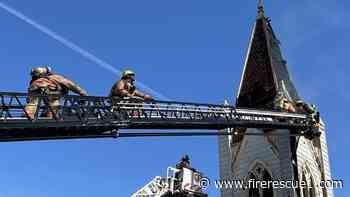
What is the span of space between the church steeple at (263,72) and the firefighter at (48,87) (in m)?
19.1

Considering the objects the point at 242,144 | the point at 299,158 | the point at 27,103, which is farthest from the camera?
the point at 242,144

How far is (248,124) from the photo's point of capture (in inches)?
876

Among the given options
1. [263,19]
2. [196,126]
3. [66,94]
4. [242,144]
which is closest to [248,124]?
[196,126]

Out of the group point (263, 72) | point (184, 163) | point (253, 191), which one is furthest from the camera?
point (263, 72)

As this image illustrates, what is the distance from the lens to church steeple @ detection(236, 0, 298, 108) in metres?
34.6

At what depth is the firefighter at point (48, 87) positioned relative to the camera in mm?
14716

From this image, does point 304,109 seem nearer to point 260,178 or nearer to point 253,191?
point 260,178

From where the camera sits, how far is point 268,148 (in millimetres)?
32625

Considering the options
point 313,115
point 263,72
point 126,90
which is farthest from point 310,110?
point 126,90

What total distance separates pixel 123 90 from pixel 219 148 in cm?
1920

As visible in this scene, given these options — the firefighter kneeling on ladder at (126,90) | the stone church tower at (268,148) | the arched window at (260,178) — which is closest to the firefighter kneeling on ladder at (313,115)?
the stone church tower at (268,148)

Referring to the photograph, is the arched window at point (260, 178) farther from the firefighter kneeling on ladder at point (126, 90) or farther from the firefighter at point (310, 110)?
the firefighter kneeling on ladder at point (126, 90)

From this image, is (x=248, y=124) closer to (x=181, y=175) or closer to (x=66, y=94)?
(x=181, y=175)

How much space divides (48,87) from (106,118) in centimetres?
190
